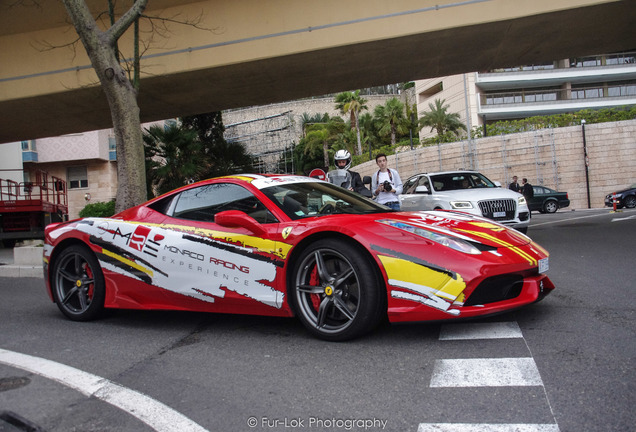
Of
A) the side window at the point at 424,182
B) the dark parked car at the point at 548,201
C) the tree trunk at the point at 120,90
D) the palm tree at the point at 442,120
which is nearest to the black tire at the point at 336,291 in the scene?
the tree trunk at the point at 120,90

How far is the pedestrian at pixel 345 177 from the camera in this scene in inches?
319

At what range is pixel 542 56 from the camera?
1361cm

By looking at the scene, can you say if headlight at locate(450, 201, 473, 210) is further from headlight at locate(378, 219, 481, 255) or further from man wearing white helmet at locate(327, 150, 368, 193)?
headlight at locate(378, 219, 481, 255)

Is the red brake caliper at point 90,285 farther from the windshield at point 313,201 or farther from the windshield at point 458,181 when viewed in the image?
the windshield at point 458,181

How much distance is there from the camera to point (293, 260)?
4.05 meters

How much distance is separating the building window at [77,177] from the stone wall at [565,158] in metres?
23.4

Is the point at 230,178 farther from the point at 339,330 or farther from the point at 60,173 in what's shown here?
the point at 60,173

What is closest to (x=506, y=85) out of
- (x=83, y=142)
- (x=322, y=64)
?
(x=83, y=142)

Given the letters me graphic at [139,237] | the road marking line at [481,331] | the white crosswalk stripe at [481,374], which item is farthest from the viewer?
the letters me graphic at [139,237]

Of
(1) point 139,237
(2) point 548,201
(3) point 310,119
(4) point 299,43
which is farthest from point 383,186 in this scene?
(3) point 310,119

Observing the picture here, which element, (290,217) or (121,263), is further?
(121,263)

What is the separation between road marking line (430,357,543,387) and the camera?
292 centimetres

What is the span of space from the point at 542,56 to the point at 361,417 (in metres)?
13.3

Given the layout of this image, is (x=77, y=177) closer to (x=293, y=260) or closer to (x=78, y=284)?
(x=78, y=284)
